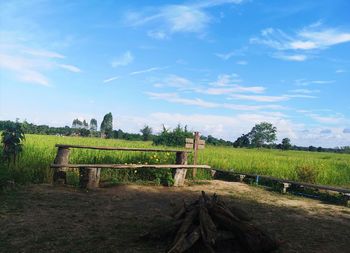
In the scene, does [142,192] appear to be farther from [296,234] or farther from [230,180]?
[230,180]

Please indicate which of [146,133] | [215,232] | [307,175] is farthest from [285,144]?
[215,232]

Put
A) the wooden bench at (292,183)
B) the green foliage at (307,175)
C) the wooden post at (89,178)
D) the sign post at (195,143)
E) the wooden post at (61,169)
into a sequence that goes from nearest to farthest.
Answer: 1. the wooden post at (89,178)
2. the wooden post at (61,169)
3. the wooden bench at (292,183)
4. the sign post at (195,143)
5. the green foliage at (307,175)

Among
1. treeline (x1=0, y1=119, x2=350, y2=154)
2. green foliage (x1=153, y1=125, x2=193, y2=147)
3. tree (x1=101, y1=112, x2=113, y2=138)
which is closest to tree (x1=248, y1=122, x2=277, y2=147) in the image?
treeline (x1=0, y1=119, x2=350, y2=154)

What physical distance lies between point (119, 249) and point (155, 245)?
59cm

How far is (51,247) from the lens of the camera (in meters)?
5.58

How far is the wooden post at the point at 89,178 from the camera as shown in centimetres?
1091

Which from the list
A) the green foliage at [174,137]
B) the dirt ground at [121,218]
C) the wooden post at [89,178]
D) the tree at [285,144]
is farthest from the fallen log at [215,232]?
the tree at [285,144]

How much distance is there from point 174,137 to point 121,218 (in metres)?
25.1

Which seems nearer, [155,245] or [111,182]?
[155,245]

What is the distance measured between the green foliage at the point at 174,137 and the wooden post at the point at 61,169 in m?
20.9

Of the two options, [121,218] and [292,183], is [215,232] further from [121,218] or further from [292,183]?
[292,183]

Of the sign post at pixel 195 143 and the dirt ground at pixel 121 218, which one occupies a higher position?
the sign post at pixel 195 143

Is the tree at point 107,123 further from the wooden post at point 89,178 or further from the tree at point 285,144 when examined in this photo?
the wooden post at point 89,178

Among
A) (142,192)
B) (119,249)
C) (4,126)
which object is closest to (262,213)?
(142,192)
